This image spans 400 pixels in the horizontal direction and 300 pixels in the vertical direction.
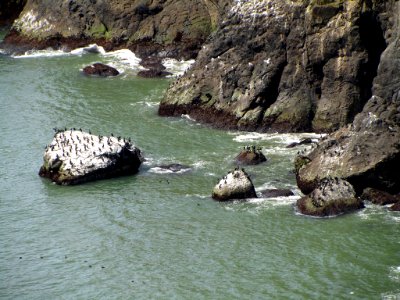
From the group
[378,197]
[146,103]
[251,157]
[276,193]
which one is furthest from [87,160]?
[378,197]

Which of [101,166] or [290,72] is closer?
[101,166]

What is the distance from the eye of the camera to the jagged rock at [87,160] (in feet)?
142

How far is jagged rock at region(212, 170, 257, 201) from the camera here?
39.3m

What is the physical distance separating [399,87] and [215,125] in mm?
12877

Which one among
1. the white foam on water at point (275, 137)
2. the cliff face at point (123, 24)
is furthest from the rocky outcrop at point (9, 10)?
the white foam on water at point (275, 137)

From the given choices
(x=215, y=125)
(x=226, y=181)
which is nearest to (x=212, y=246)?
(x=226, y=181)

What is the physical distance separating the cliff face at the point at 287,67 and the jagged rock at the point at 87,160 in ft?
29.6

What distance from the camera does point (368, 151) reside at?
1537 inches

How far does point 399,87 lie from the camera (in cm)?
4278

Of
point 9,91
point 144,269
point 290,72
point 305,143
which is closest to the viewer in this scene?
point 144,269

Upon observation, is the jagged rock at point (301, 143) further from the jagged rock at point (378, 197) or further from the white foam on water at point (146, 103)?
the white foam on water at point (146, 103)

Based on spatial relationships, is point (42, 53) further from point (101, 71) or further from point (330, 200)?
point (330, 200)

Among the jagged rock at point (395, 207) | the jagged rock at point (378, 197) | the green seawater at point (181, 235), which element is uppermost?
the jagged rock at point (378, 197)

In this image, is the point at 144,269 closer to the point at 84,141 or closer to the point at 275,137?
A: the point at 84,141
